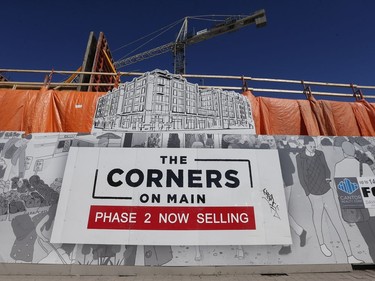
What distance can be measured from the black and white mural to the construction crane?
33617 millimetres

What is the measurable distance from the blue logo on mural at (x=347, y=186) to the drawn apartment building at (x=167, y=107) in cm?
246

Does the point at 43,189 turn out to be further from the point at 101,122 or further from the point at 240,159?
the point at 240,159

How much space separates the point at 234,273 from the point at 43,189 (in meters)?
4.30

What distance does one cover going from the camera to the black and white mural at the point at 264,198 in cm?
420

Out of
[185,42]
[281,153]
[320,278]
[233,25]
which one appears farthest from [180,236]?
[185,42]

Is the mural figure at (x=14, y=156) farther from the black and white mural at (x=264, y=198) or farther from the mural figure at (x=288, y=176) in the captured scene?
the mural figure at (x=288, y=176)

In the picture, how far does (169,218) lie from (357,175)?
449cm

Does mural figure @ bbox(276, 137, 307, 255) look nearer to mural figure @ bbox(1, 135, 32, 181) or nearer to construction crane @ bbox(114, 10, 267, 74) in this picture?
mural figure @ bbox(1, 135, 32, 181)

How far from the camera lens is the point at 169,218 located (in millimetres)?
4340

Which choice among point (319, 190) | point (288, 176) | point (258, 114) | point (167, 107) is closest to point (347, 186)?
point (319, 190)

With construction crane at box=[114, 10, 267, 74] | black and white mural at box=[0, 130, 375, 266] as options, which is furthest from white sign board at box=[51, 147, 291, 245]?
construction crane at box=[114, 10, 267, 74]

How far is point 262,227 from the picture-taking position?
14.4 feet

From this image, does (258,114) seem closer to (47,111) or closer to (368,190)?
(368,190)

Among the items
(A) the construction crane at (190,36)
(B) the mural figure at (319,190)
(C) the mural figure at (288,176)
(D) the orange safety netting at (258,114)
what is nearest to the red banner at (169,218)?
(C) the mural figure at (288,176)
